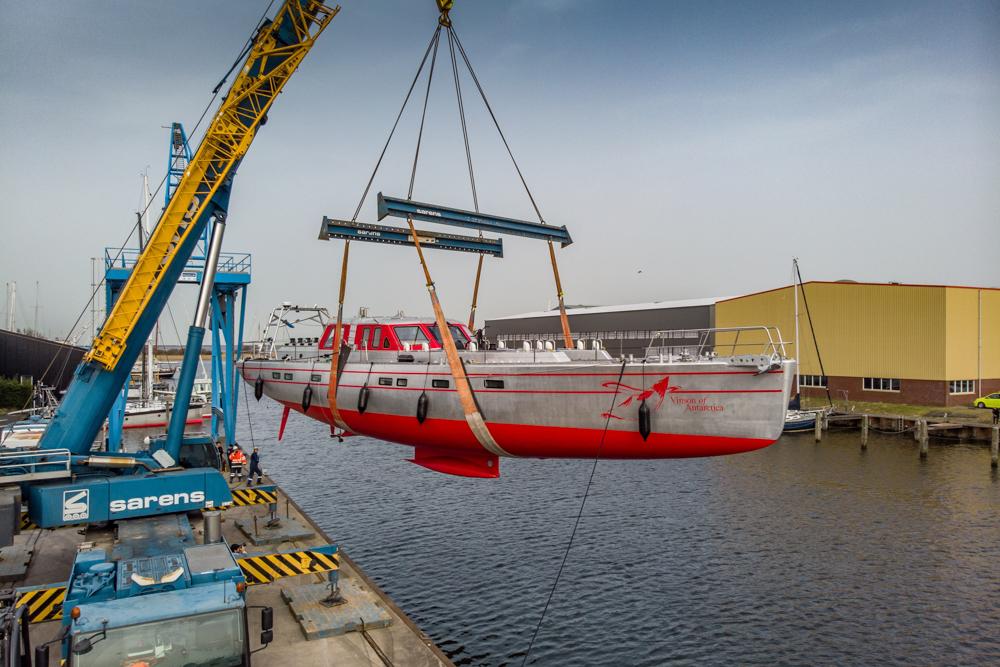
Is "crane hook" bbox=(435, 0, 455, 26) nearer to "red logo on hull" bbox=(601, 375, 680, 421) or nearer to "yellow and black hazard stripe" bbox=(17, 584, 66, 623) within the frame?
"red logo on hull" bbox=(601, 375, 680, 421)

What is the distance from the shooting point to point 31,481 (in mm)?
9180

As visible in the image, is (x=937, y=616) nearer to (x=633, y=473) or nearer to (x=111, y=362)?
(x=633, y=473)

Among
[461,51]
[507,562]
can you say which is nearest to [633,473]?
[507,562]

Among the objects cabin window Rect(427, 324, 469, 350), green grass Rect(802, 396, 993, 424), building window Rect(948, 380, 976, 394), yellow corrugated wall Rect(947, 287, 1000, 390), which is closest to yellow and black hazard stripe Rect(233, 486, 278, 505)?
cabin window Rect(427, 324, 469, 350)

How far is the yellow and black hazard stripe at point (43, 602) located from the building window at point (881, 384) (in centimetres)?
4406

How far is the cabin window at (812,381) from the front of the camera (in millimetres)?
42084

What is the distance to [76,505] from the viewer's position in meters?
9.34

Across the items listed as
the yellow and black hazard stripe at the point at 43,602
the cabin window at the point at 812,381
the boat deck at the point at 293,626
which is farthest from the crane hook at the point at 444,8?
the cabin window at the point at 812,381

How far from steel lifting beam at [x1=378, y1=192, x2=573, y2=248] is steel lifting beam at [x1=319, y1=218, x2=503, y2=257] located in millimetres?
1793

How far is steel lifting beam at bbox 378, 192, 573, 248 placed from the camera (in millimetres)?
11148

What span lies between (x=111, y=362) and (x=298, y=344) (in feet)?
34.4

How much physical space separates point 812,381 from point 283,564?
40368 millimetres

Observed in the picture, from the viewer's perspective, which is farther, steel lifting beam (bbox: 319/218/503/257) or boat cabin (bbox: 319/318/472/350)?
boat cabin (bbox: 319/318/472/350)

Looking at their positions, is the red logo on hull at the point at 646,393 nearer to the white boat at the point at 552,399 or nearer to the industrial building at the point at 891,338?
the white boat at the point at 552,399
